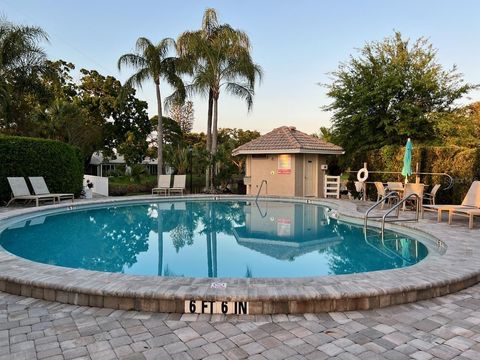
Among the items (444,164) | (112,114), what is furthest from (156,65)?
(444,164)

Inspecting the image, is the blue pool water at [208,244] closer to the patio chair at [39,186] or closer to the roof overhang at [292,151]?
the patio chair at [39,186]

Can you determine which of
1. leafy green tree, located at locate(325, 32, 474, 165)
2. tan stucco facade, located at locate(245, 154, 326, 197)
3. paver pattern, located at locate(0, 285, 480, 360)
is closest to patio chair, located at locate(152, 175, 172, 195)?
tan stucco facade, located at locate(245, 154, 326, 197)

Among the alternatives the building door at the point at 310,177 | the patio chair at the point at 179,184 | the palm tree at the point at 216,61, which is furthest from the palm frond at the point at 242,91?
the patio chair at the point at 179,184

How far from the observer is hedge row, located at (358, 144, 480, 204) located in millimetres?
→ 12602

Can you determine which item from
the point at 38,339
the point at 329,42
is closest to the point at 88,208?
the point at 38,339

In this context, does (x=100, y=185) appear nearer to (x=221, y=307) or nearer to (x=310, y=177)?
(x=310, y=177)

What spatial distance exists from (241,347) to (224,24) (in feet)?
67.9

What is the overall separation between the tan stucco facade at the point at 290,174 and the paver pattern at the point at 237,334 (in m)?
14.6

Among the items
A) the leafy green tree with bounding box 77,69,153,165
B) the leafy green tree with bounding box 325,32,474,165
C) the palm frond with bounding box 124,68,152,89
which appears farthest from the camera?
the leafy green tree with bounding box 77,69,153,165

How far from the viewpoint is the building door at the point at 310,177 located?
18.8 m

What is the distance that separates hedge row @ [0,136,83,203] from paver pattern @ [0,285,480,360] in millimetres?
11485

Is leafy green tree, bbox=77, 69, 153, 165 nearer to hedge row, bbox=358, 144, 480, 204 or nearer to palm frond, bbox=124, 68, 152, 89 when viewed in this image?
palm frond, bbox=124, 68, 152, 89

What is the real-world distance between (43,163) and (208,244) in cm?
1000

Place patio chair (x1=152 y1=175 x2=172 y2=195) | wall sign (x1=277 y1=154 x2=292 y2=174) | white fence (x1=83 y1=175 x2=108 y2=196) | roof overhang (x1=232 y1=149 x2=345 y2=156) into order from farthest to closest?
white fence (x1=83 y1=175 x2=108 y2=196) → wall sign (x1=277 y1=154 x2=292 y2=174) → patio chair (x1=152 y1=175 x2=172 y2=195) → roof overhang (x1=232 y1=149 x2=345 y2=156)
